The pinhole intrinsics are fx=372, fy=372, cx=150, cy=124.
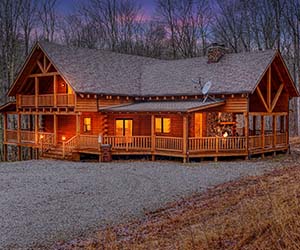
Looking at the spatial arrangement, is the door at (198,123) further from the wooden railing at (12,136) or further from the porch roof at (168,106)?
the wooden railing at (12,136)

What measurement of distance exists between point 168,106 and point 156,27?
83.1 feet

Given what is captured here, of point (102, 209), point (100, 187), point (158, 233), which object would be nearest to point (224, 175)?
point (100, 187)

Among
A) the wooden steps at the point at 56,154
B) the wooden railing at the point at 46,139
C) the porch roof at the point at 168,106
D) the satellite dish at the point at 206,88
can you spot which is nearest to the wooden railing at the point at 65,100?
the porch roof at the point at 168,106

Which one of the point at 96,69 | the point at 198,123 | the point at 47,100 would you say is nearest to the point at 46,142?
the point at 47,100

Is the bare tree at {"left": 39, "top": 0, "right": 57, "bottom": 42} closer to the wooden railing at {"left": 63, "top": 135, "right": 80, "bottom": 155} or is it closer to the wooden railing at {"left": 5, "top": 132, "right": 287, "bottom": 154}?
the wooden railing at {"left": 5, "top": 132, "right": 287, "bottom": 154}

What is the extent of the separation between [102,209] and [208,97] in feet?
43.5

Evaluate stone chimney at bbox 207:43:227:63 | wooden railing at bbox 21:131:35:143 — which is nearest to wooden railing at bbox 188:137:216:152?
stone chimney at bbox 207:43:227:63

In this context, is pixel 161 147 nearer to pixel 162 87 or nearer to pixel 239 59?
pixel 162 87

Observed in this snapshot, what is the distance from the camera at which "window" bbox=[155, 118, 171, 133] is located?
23.9 m

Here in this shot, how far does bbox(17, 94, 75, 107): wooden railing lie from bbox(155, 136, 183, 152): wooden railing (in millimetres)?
5879

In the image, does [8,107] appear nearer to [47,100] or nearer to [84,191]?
[47,100]

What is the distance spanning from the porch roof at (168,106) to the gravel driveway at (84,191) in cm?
298

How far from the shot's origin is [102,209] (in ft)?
34.6

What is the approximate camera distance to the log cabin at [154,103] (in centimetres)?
2086
